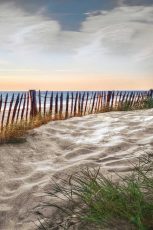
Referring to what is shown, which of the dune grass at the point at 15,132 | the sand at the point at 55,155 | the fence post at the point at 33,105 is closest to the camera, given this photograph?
the sand at the point at 55,155

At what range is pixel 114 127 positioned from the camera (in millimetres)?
8258

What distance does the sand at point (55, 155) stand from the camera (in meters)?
4.17

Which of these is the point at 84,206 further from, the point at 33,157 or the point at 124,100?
the point at 124,100

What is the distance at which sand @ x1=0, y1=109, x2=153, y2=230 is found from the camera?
13.7 feet

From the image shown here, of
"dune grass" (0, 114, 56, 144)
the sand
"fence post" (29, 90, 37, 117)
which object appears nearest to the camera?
the sand

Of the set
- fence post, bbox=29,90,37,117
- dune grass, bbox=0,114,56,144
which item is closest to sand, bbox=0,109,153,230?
dune grass, bbox=0,114,56,144

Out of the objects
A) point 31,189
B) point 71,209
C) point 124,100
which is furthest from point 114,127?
point 124,100

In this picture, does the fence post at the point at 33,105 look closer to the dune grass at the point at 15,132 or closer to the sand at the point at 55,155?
the sand at the point at 55,155

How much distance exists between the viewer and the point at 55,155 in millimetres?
6199

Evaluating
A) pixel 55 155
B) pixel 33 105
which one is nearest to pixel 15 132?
pixel 55 155

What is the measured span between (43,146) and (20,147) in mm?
371

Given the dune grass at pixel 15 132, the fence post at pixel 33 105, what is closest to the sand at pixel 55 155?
the dune grass at pixel 15 132

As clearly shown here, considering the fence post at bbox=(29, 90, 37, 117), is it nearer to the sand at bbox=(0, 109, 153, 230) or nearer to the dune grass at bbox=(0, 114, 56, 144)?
the sand at bbox=(0, 109, 153, 230)

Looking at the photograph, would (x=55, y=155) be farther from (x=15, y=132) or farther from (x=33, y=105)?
(x=33, y=105)
